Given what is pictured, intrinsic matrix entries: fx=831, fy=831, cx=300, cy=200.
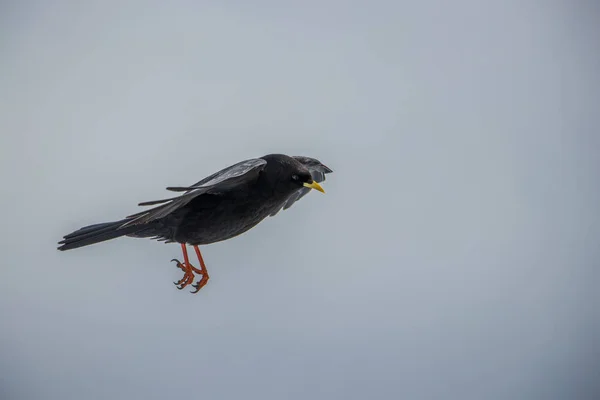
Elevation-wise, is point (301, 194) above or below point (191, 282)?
above

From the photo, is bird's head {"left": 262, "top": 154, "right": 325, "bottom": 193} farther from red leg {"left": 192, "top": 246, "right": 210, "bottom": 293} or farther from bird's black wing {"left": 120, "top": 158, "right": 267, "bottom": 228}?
red leg {"left": 192, "top": 246, "right": 210, "bottom": 293}

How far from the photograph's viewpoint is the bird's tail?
30.1 ft

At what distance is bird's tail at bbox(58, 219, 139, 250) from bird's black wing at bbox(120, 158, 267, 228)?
0.31 m

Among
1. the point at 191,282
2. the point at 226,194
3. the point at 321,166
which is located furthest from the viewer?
the point at 321,166

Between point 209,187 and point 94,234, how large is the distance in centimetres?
187

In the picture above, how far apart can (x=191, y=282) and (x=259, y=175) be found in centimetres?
175

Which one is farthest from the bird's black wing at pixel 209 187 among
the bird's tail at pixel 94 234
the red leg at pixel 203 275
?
the red leg at pixel 203 275

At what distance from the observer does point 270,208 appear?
917cm

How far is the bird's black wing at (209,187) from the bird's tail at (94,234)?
12.1 inches

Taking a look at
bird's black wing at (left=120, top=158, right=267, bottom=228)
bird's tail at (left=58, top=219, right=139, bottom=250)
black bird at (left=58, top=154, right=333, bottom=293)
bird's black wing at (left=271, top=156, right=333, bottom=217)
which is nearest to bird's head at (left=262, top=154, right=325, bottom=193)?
black bird at (left=58, top=154, right=333, bottom=293)

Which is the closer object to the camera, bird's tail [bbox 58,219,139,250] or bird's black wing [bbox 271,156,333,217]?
bird's tail [bbox 58,219,139,250]

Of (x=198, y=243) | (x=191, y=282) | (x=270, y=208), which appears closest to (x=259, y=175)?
(x=270, y=208)

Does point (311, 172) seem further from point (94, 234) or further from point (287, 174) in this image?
point (94, 234)

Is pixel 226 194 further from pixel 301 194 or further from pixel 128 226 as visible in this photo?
pixel 301 194
